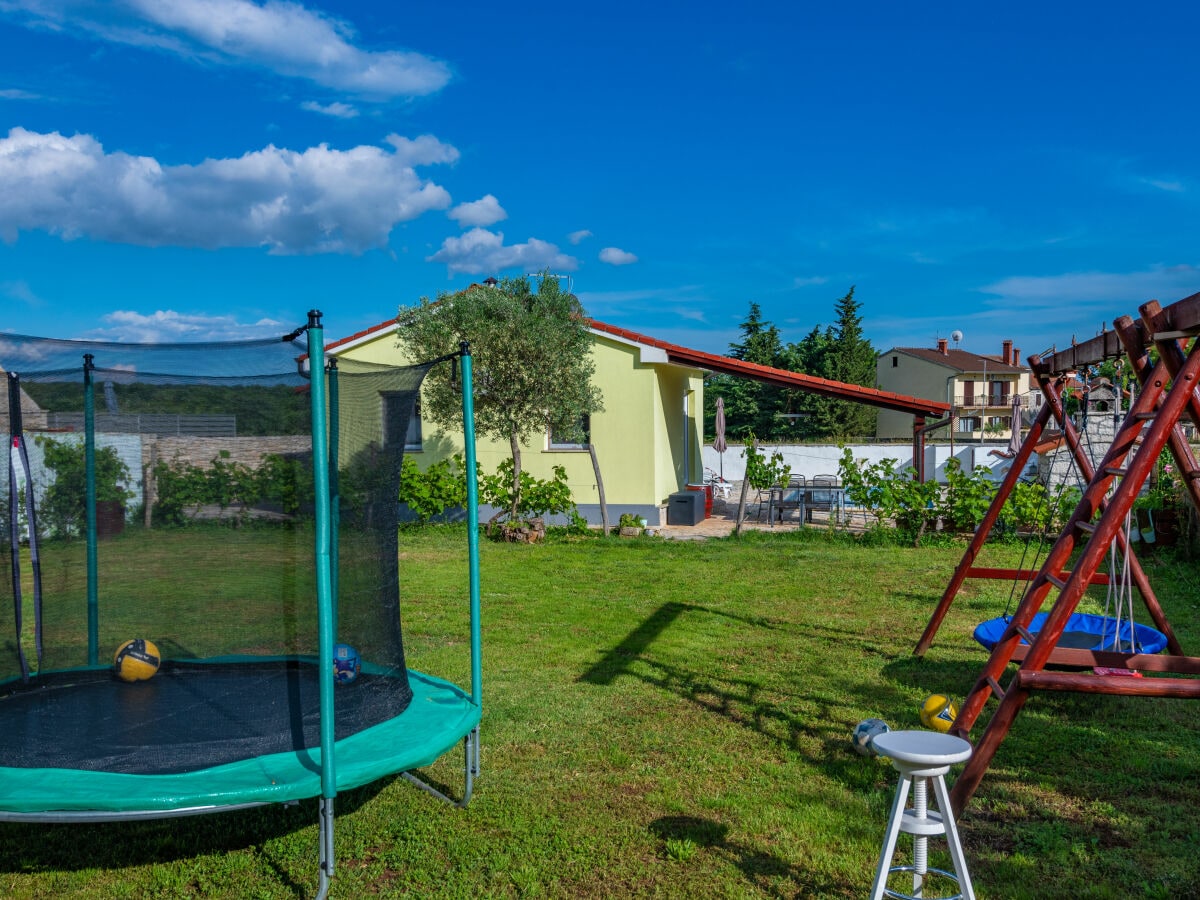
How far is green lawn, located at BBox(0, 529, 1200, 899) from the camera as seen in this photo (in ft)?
11.8

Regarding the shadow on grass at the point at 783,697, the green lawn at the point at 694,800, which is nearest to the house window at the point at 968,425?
the green lawn at the point at 694,800

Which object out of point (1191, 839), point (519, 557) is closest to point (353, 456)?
point (1191, 839)

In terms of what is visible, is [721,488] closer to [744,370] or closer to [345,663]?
[744,370]

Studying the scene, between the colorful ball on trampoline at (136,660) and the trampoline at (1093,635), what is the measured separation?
4.77 meters

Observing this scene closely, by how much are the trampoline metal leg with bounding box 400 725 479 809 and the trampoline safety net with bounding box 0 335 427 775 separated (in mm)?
429

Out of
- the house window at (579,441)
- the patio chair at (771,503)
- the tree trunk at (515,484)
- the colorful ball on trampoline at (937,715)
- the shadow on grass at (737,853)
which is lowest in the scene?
the shadow on grass at (737,853)

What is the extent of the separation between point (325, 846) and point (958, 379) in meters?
51.8

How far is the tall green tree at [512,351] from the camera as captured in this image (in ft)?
43.6

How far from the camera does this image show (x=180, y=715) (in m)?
4.16

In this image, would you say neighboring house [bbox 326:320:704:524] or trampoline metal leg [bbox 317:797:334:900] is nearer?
trampoline metal leg [bbox 317:797:334:900]

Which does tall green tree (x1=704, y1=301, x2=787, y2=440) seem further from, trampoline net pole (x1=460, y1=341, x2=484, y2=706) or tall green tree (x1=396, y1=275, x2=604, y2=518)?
trampoline net pole (x1=460, y1=341, x2=484, y2=706)

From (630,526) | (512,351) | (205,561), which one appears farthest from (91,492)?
(630,526)

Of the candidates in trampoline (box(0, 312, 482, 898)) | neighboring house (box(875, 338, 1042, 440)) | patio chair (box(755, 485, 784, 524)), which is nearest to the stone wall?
trampoline (box(0, 312, 482, 898))

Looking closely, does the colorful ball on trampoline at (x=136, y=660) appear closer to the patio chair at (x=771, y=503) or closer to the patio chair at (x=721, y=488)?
the patio chair at (x=771, y=503)
